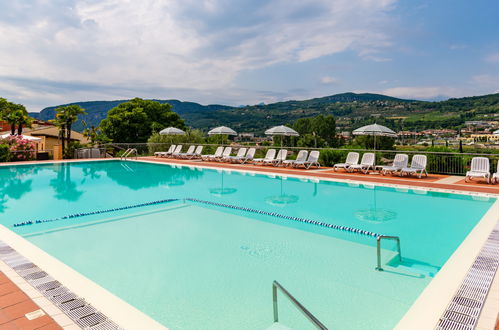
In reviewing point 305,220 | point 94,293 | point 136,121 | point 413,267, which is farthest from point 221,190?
point 136,121

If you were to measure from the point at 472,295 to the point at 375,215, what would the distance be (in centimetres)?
414

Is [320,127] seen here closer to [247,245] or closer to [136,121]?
[136,121]

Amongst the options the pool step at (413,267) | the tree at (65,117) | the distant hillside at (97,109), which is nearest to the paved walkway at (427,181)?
the pool step at (413,267)

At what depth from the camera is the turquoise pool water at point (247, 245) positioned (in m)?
3.50

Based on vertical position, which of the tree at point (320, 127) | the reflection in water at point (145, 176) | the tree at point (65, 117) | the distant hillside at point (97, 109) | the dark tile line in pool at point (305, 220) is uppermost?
the distant hillside at point (97, 109)

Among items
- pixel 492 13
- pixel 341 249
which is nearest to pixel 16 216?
pixel 341 249

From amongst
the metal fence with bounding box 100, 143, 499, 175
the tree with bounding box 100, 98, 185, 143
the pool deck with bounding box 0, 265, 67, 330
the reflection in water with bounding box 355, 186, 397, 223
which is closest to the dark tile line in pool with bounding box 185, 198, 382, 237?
the reflection in water with bounding box 355, 186, 397, 223

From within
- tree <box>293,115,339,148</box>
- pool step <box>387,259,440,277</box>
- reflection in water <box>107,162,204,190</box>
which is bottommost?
pool step <box>387,259,440,277</box>

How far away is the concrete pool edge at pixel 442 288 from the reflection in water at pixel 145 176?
8.62 m

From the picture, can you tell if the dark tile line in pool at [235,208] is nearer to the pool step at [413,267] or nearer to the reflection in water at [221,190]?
the reflection in water at [221,190]

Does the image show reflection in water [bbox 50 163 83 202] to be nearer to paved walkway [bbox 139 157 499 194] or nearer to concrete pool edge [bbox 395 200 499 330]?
paved walkway [bbox 139 157 499 194]

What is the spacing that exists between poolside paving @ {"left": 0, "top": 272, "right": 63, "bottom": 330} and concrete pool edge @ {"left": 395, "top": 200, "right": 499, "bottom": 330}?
112 inches

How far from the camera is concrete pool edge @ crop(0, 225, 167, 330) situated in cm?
270

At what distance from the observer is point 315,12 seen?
1296 centimetres
